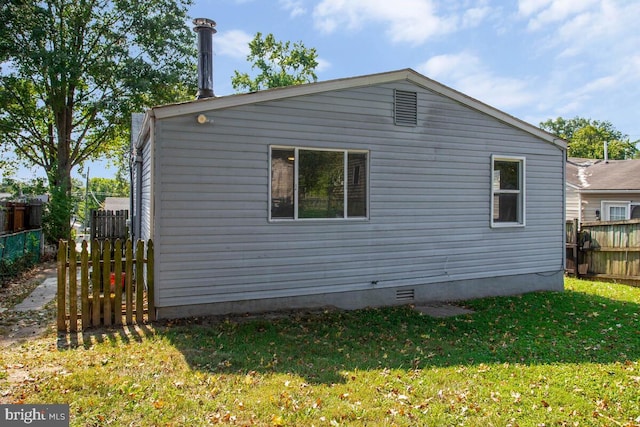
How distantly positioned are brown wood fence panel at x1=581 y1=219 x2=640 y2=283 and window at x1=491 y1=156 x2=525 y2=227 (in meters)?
3.94

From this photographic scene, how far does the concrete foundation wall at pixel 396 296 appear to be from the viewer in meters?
6.66

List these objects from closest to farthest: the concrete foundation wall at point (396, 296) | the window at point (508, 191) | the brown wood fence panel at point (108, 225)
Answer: the concrete foundation wall at point (396, 296)
the window at point (508, 191)
the brown wood fence panel at point (108, 225)

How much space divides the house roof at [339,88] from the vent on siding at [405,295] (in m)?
3.79

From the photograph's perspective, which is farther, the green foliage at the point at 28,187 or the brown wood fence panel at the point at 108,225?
the green foliage at the point at 28,187

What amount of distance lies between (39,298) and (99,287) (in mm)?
3251

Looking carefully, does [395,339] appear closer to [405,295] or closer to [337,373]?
[337,373]

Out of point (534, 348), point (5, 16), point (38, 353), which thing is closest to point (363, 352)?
point (534, 348)

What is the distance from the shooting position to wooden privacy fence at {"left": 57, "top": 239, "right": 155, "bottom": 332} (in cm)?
587

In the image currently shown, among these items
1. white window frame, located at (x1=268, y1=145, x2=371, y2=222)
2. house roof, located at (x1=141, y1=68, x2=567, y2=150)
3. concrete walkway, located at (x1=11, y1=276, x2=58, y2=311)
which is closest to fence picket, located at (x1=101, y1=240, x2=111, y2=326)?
house roof, located at (x1=141, y1=68, x2=567, y2=150)

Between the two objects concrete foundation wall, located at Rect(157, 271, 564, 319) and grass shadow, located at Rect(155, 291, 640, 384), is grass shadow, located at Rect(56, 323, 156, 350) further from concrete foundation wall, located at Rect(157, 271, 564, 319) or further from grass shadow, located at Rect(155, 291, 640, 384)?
concrete foundation wall, located at Rect(157, 271, 564, 319)

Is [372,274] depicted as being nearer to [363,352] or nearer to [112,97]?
[363,352]

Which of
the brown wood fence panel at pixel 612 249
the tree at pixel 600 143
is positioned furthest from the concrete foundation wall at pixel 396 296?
the tree at pixel 600 143

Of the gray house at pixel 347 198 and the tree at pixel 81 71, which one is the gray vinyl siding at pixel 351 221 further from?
the tree at pixel 81 71

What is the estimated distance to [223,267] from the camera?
22.0 ft
